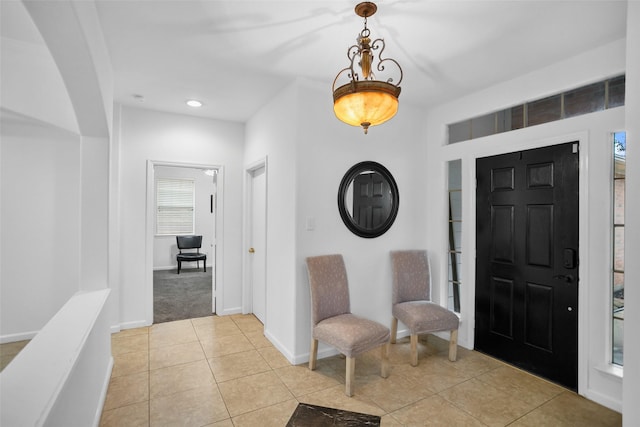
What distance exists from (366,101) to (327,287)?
175 cm

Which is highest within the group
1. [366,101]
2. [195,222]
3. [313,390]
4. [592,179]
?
[366,101]

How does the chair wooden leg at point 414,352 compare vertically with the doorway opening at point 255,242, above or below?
below

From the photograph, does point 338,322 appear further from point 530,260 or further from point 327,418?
point 530,260

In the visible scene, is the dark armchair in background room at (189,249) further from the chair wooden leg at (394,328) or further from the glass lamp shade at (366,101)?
the glass lamp shade at (366,101)

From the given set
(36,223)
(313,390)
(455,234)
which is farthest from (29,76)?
(455,234)

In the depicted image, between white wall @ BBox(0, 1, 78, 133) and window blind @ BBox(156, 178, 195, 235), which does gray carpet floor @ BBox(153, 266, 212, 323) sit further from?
white wall @ BBox(0, 1, 78, 133)

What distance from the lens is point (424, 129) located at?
3924 mm

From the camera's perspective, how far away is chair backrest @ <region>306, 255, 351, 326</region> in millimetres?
2922

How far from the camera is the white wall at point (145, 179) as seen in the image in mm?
3939

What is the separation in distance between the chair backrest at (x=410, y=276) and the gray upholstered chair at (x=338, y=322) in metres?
0.64

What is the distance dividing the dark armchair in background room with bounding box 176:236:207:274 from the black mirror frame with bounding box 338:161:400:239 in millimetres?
5204

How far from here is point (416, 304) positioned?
3.33 meters

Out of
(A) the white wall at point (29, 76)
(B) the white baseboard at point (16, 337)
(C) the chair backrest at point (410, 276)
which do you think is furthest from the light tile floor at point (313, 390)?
(A) the white wall at point (29, 76)

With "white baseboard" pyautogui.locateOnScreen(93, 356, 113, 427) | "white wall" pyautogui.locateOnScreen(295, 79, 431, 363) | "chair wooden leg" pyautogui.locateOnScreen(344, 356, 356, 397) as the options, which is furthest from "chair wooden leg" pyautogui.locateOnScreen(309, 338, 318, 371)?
"white baseboard" pyautogui.locateOnScreen(93, 356, 113, 427)
